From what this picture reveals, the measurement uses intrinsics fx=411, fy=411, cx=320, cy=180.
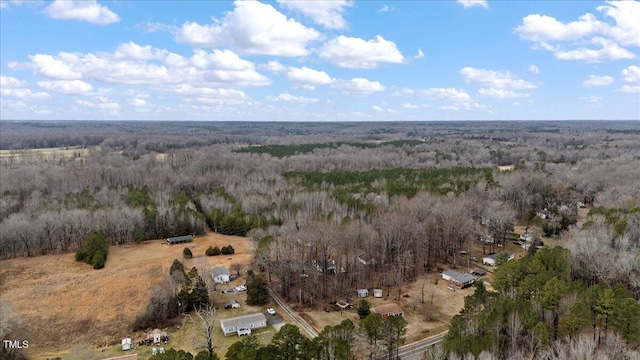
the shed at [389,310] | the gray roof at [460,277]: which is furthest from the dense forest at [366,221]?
the shed at [389,310]

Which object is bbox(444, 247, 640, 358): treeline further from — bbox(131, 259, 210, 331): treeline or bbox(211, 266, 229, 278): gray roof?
bbox(211, 266, 229, 278): gray roof

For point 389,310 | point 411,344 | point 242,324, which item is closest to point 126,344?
point 242,324

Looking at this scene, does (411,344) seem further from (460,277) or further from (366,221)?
(366,221)

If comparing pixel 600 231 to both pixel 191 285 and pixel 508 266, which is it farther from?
pixel 191 285

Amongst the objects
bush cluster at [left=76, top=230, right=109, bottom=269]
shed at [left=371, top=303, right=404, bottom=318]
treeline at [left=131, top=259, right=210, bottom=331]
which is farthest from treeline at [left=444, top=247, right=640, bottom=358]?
bush cluster at [left=76, top=230, right=109, bottom=269]

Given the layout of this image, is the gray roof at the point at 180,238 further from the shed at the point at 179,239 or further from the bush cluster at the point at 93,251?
the bush cluster at the point at 93,251

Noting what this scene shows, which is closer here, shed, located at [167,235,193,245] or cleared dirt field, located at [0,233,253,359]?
cleared dirt field, located at [0,233,253,359]
